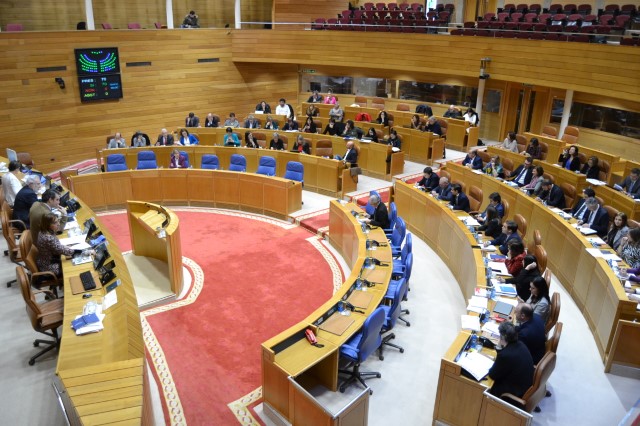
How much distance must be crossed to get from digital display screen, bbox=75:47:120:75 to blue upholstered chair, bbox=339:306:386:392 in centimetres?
1298

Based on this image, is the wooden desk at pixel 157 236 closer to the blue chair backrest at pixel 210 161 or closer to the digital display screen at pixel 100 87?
the blue chair backrest at pixel 210 161

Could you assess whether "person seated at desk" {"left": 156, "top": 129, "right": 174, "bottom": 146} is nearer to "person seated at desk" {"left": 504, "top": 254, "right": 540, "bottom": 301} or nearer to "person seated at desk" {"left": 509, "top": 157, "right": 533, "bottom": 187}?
"person seated at desk" {"left": 509, "top": 157, "right": 533, "bottom": 187}

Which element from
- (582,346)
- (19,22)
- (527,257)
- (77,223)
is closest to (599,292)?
(582,346)

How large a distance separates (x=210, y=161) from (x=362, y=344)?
8070 mm

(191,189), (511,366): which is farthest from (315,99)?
(511,366)

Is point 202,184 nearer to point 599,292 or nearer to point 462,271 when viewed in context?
point 462,271

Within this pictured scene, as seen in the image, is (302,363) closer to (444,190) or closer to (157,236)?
(157,236)

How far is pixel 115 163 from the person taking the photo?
12453 mm

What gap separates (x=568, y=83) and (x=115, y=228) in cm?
1180

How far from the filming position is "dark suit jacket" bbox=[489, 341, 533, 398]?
479cm

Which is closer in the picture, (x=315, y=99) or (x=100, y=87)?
(x=100, y=87)

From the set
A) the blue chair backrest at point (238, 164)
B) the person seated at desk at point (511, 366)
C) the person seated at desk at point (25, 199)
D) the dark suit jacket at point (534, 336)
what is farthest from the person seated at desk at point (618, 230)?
the person seated at desk at point (25, 199)

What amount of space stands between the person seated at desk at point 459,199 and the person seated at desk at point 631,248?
269 centimetres

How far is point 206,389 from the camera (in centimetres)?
616
